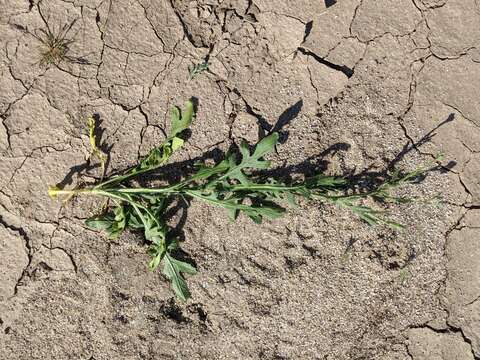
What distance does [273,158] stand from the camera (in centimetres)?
361

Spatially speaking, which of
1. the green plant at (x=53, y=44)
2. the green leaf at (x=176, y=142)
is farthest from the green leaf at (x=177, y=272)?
the green plant at (x=53, y=44)

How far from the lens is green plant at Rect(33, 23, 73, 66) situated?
3.50m

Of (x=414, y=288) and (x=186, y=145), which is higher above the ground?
(x=186, y=145)

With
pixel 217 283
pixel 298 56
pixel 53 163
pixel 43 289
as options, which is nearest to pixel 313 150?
pixel 298 56

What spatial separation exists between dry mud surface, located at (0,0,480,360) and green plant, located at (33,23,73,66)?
4 cm

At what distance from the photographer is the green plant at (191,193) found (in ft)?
11.1

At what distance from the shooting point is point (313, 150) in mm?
3635

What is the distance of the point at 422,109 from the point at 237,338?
1888 mm

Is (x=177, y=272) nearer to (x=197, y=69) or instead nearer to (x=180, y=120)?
(x=180, y=120)

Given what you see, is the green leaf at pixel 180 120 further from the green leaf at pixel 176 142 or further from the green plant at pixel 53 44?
the green plant at pixel 53 44

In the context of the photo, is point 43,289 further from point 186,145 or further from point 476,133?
point 476,133

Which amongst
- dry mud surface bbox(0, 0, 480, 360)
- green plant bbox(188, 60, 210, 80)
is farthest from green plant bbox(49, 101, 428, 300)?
green plant bbox(188, 60, 210, 80)

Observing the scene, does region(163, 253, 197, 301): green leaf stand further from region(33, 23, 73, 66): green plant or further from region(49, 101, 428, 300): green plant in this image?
region(33, 23, 73, 66): green plant

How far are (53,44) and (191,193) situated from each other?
1252 millimetres
